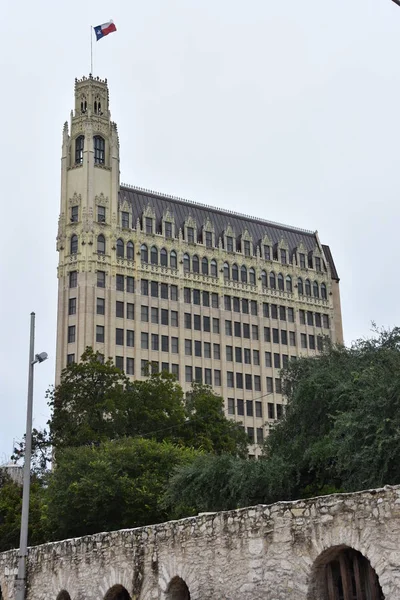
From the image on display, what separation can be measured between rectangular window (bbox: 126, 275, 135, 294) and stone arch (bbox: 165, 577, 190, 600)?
7648cm

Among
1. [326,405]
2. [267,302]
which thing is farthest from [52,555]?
[267,302]

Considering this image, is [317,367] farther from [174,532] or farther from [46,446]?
[46,446]

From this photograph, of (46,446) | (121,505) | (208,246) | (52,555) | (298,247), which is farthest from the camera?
(298,247)

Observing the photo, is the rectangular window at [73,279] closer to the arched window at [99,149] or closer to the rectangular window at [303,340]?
the arched window at [99,149]

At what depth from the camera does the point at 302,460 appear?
2927 cm

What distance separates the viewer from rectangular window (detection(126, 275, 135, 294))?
315 feet

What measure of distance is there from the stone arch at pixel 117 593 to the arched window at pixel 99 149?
80.8 m

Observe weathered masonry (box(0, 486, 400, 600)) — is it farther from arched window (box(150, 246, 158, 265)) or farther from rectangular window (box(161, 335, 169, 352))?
arched window (box(150, 246, 158, 265))

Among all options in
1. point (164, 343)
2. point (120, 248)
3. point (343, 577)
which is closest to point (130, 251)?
point (120, 248)

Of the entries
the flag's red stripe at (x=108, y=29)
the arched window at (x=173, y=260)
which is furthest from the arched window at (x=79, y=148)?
the flag's red stripe at (x=108, y=29)

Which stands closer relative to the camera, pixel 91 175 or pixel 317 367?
pixel 317 367

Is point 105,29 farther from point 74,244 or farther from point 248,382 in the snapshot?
point 248,382

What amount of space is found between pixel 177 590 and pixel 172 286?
8003 cm

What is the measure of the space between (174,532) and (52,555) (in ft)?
19.2
